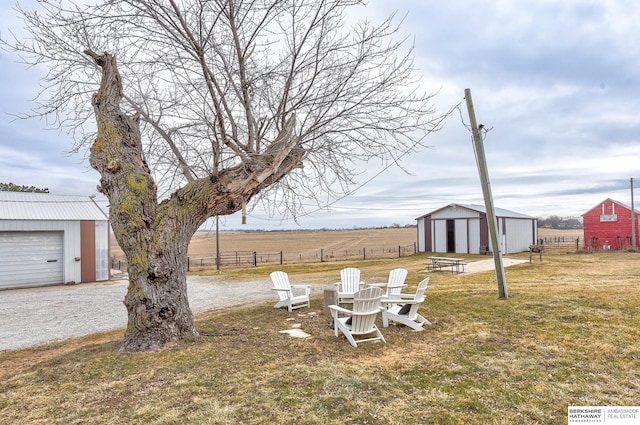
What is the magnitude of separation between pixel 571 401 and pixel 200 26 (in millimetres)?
5849

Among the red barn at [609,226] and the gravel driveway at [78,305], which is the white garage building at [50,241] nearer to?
the gravel driveway at [78,305]

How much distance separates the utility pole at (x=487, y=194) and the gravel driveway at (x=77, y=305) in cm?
480

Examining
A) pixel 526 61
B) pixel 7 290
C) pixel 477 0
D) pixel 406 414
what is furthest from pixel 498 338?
pixel 7 290

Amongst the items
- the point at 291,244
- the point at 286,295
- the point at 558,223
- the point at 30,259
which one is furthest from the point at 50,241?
the point at 558,223

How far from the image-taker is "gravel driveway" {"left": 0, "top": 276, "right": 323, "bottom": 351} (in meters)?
6.59

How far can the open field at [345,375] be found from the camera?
121 inches

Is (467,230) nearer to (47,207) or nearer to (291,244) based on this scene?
(47,207)

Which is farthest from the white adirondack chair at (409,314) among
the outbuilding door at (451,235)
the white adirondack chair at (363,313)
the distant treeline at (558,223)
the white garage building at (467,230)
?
the distant treeline at (558,223)

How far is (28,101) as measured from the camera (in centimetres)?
563

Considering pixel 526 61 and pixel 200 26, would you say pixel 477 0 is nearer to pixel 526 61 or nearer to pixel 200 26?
pixel 526 61

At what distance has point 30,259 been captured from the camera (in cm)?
1308

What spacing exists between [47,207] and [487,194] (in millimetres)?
15614

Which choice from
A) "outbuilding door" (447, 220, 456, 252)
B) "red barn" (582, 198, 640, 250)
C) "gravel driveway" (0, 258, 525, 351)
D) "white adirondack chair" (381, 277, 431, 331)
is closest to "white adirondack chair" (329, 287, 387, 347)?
"white adirondack chair" (381, 277, 431, 331)

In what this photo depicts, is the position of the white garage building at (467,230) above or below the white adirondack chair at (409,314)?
above
